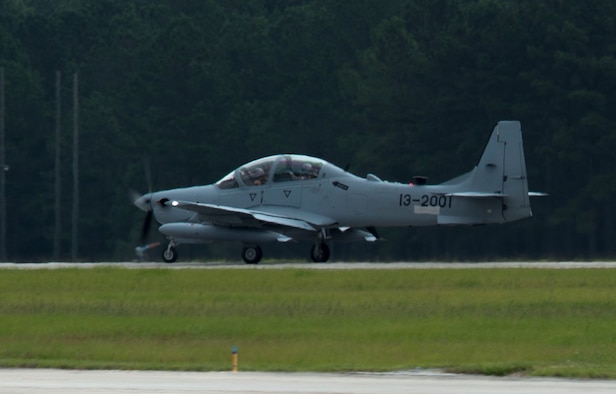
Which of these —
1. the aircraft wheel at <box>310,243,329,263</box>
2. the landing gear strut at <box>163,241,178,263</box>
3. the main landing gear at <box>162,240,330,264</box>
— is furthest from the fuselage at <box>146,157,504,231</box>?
the aircraft wheel at <box>310,243,329,263</box>

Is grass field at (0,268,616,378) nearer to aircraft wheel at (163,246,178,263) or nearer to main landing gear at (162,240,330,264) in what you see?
main landing gear at (162,240,330,264)

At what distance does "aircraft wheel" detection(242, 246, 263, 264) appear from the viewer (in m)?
36.1

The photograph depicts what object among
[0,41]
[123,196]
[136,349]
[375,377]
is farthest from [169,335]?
[0,41]

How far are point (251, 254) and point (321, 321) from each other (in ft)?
45.8

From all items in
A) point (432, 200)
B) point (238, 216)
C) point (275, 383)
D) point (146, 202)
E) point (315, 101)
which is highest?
point (315, 101)

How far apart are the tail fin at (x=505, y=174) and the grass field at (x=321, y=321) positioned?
3.41 m

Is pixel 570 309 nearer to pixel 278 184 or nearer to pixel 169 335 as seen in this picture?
pixel 169 335

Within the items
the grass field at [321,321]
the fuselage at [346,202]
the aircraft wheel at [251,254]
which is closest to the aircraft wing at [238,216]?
the fuselage at [346,202]

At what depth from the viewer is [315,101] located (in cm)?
7019

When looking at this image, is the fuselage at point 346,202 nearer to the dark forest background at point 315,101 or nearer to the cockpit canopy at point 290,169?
the cockpit canopy at point 290,169

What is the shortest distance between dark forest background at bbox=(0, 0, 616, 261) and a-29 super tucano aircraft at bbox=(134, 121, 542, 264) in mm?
17864

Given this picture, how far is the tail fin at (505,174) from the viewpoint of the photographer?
34312mm

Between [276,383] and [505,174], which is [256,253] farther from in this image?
[276,383]

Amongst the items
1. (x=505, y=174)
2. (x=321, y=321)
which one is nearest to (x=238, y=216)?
(x=505, y=174)
